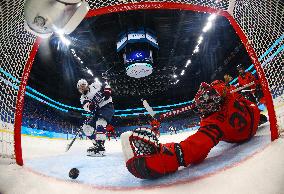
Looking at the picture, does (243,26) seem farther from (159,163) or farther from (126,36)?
(126,36)

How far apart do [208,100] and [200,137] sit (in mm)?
414

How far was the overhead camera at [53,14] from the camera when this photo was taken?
1.12m

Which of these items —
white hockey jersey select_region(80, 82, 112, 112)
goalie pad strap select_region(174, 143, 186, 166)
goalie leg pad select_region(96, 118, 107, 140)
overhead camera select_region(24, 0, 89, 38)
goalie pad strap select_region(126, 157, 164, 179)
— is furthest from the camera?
white hockey jersey select_region(80, 82, 112, 112)

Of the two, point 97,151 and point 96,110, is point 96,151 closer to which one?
point 97,151

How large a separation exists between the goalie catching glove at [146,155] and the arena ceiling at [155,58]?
7120mm

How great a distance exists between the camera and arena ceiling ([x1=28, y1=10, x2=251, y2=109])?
342 inches

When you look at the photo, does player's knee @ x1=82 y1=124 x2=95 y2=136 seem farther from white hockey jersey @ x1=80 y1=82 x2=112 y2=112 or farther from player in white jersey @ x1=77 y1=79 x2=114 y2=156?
white hockey jersey @ x1=80 y1=82 x2=112 y2=112

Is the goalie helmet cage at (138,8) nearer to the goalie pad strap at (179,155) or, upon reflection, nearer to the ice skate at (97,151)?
the goalie pad strap at (179,155)

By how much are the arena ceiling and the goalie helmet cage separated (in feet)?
20.7

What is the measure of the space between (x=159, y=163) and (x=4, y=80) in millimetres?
1499

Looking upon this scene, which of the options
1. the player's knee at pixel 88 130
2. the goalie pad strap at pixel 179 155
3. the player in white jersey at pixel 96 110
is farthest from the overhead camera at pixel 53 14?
the player's knee at pixel 88 130

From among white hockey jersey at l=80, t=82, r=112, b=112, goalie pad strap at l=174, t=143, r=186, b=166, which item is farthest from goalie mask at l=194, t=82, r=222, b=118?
white hockey jersey at l=80, t=82, r=112, b=112

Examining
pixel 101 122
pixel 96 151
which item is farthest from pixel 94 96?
pixel 96 151

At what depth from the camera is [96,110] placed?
135 inches
